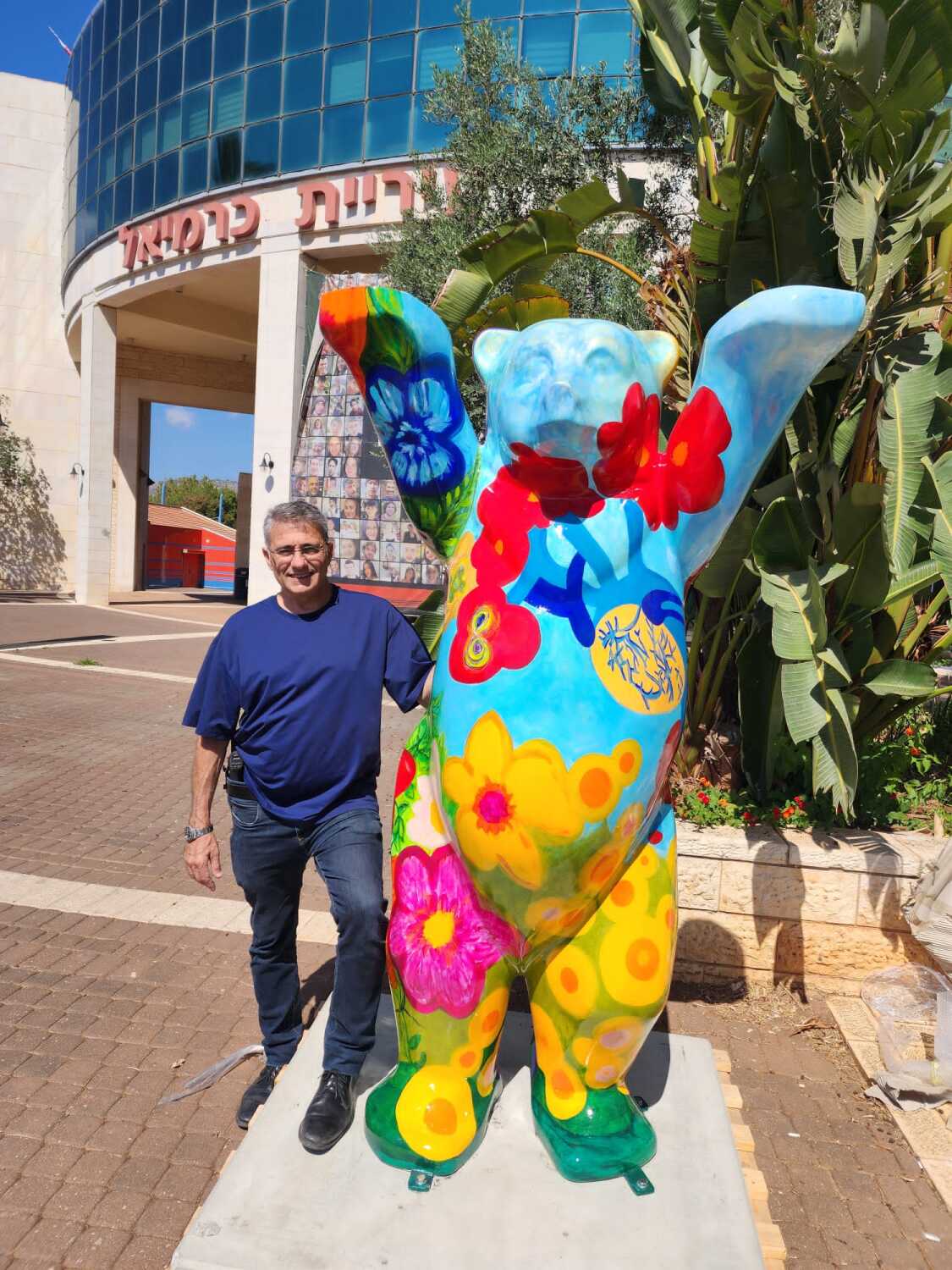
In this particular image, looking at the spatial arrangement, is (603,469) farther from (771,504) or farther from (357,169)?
(357,169)

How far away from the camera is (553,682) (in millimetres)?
1919

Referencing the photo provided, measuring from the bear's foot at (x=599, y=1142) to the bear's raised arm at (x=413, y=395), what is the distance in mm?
1388

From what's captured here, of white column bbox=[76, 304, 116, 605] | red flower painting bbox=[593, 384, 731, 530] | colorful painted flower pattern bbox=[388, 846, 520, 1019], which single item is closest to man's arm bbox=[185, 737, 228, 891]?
colorful painted flower pattern bbox=[388, 846, 520, 1019]

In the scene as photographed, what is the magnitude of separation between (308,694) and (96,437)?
748 inches

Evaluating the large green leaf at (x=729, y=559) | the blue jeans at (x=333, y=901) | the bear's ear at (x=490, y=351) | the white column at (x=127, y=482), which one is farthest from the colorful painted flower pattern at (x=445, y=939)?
the white column at (x=127, y=482)

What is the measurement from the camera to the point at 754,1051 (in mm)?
3354

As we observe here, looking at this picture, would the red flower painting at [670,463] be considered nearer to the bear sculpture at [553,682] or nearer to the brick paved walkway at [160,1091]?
the bear sculpture at [553,682]

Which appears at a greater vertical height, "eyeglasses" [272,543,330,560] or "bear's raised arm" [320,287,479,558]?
"bear's raised arm" [320,287,479,558]

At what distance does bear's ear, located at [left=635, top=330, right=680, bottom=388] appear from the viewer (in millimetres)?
2100

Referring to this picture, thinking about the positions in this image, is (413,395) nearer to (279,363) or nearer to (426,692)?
(426,692)

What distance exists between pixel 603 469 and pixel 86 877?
3.84 metres

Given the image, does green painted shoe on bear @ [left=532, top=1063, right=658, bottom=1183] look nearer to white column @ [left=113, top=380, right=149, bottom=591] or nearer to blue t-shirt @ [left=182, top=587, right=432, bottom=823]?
blue t-shirt @ [left=182, top=587, right=432, bottom=823]

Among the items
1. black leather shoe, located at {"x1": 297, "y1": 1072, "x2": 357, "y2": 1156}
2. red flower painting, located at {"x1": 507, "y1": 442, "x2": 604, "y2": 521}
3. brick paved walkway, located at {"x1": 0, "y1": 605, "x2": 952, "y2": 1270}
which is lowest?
brick paved walkway, located at {"x1": 0, "y1": 605, "x2": 952, "y2": 1270}

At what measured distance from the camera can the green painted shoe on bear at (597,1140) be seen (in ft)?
7.03
